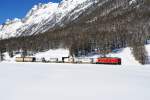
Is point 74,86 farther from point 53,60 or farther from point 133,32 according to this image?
point 133,32

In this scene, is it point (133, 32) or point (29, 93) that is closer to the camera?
point (29, 93)

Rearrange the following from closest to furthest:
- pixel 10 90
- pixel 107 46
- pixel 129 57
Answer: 1. pixel 10 90
2. pixel 129 57
3. pixel 107 46

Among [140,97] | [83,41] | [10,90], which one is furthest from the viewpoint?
[83,41]

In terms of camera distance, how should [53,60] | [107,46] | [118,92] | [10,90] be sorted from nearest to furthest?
[118,92]
[10,90]
[53,60]
[107,46]

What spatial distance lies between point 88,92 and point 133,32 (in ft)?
457

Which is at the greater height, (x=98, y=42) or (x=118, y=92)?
(x=98, y=42)

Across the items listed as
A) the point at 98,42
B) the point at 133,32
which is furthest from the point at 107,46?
the point at 133,32

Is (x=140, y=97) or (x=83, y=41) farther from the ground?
(x=83, y=41)

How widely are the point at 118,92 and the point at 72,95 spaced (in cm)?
659

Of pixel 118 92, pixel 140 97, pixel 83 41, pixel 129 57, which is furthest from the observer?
pixel 83 41

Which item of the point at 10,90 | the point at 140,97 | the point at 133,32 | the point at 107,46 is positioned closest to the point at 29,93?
the point at 10,90

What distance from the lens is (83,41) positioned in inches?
6614

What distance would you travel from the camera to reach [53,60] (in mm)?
141500

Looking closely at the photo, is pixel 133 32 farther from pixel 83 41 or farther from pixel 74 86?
pixel 74 86
